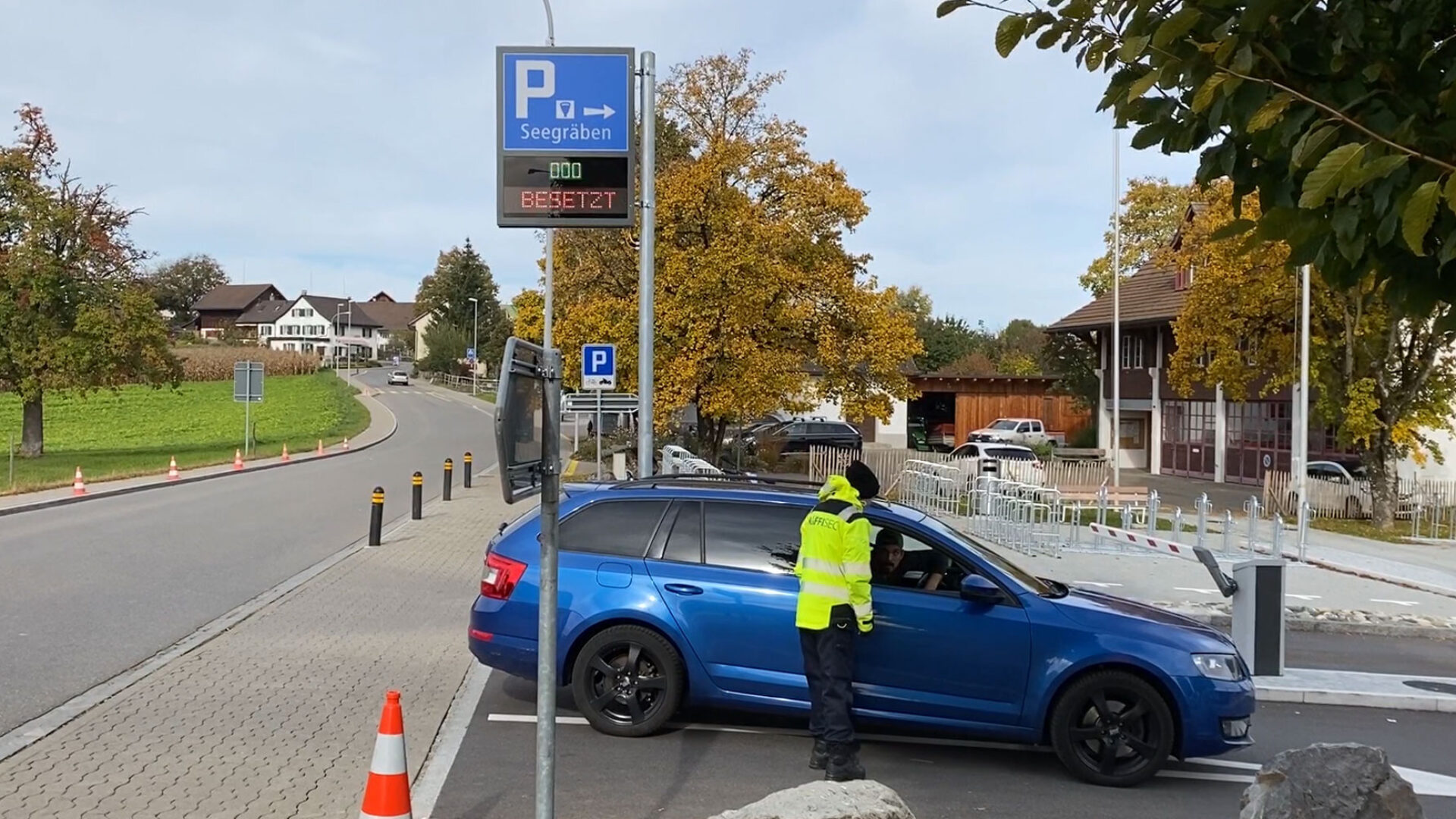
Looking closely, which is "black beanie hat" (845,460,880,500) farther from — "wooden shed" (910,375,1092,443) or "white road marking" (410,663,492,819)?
"wooden shed" (910,375,1092,443)

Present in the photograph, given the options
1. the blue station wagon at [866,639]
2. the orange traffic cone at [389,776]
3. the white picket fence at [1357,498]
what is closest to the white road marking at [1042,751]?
the blue station wagon at [866,639]

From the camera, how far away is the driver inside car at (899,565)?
7016 mm

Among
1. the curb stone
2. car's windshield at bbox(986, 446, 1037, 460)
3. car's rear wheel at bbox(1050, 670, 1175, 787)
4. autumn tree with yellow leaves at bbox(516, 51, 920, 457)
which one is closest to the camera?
car's rear wheel at bbox(1050, 670, 1175, 787)

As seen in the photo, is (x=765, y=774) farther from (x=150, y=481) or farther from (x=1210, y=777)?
(x=150, y=481)

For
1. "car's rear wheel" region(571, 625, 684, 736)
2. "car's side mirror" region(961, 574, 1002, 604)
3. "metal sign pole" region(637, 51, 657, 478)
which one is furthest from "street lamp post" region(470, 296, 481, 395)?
"car's side mirror" region(961, 574, 1002, 604)

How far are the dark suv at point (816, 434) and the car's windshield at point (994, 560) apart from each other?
30.2 meters

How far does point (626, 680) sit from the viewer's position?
7.18m

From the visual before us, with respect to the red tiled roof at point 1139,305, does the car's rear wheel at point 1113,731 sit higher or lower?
lower

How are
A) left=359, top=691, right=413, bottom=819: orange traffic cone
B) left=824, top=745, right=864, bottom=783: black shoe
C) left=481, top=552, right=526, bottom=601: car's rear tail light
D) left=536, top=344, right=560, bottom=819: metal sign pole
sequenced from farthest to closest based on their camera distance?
left=481, top=552, right=526, bottom=601: car's rear tail light, left=824, top=745, right=864, bottom=783: black shoe, left=359, top=691, right=413, bottom=819: orange traffic cone, left=536, top=344, right=560, bottom=819: metal sign pole

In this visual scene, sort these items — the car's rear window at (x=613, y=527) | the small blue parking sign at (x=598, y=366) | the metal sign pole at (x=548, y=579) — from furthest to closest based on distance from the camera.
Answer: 1. the small blue parking sign at (x=598, y=366)
2. the car's rear window at (x=613, y=527)
3. the metal sign pole at (x=548, y=579)

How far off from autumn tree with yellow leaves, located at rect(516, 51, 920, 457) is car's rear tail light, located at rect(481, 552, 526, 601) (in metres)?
16.0

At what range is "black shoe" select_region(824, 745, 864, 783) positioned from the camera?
629cm

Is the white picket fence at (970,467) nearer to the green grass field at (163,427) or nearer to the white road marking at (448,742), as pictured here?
the white road marking at (448,742)

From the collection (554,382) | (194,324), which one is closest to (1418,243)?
(554,382)
